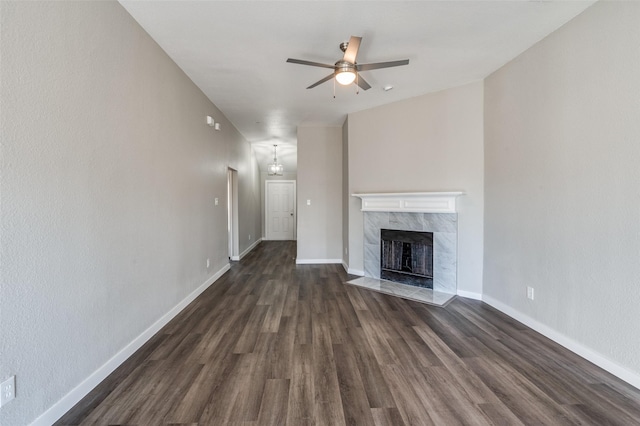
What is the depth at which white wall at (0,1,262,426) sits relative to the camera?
1.36 meters

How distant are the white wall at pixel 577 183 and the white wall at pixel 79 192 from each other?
3666 millimetres

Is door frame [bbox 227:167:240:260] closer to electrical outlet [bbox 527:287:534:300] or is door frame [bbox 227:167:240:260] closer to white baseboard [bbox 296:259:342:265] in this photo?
white baseboard [bbox 296:259:342:265]

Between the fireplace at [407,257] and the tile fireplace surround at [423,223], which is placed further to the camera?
the fireplace at [407,257]

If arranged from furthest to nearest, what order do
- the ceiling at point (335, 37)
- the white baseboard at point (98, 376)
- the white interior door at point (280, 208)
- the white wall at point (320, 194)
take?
→ the white interior door at point (280, 208) → the white wall at point (320, 194) → the ceiling at point (335, 37) → the white baseboard at point (98, 376)

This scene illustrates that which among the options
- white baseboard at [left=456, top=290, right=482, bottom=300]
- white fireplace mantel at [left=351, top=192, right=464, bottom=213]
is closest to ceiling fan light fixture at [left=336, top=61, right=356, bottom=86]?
white fireplace mantel at [left=351, top=192, right=464, bottom=213]

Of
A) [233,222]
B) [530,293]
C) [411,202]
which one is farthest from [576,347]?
[233,222]

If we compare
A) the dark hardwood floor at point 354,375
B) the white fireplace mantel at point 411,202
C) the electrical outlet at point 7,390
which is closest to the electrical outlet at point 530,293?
the dark hardwood floor at point 354,375

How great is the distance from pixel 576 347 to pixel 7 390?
374 cm

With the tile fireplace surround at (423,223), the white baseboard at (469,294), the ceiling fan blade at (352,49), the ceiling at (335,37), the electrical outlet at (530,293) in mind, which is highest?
the ceiling at (335,37)

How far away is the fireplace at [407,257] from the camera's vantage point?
395 centimetres

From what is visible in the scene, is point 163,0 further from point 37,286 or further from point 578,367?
point 578,367

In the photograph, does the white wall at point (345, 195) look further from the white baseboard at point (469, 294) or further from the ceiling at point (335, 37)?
the white baseboard at point (469, 294)

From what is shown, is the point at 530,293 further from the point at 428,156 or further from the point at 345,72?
the point at 345,72

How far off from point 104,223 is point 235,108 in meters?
3.09
